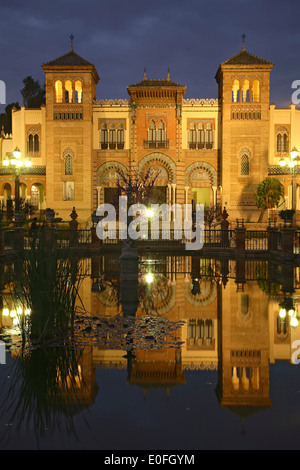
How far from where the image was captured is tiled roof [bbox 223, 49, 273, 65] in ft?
110

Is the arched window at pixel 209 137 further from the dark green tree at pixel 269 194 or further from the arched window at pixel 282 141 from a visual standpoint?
the dark green tree at pixel 269 194

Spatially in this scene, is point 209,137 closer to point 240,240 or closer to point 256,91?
point 256,91

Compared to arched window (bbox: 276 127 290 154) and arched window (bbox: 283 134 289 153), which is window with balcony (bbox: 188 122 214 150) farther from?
arched window (bbox: 283 134 289 153)

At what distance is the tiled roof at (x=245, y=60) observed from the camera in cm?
3341

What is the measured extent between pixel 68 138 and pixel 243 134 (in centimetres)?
1302

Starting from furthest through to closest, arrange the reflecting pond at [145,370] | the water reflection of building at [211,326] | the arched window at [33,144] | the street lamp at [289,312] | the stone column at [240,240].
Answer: the arched window at [33,144] < the stone column at [240,240] < the street lamp at [289,312] < the water reflection of building at [211,326] < the reflecting pond at [145,370]

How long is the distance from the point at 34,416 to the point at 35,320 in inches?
88.6

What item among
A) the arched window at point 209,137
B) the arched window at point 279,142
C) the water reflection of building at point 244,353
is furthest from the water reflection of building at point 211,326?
the arched window at point 279,142

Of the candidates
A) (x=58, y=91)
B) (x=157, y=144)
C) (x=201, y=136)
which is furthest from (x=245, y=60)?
(x=58, y=91)

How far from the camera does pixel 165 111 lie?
3422 centimetres

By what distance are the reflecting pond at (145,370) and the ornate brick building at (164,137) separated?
25533 mm

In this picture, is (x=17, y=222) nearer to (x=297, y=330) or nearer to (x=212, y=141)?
(x=297, y=330)

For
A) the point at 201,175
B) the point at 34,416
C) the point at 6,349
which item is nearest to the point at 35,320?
the point at 6,349
